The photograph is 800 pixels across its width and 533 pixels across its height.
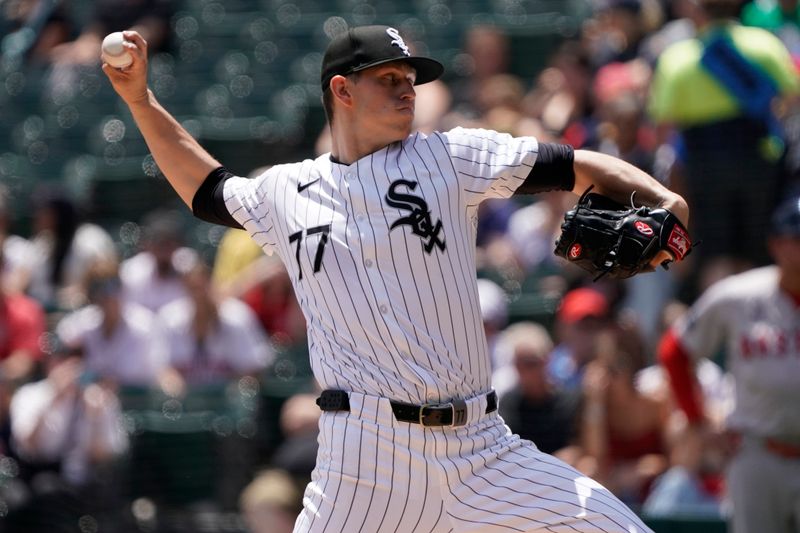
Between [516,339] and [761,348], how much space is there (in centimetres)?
164

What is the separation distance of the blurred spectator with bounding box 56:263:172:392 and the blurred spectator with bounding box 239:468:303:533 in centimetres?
148

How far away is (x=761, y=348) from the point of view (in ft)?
19.7

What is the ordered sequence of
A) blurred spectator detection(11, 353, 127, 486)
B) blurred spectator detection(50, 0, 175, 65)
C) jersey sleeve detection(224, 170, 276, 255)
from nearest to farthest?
jersey sleeve detection(224, 170, 276, 255), blurred spectator detection(11, 353, 127, 486), blurred spectator detection(50, 0, 175, 65)

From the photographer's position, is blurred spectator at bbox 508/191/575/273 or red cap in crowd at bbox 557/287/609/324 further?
blurred spectator at bbox 508/191/575/273

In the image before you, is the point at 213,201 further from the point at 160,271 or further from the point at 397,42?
the point at 160,271

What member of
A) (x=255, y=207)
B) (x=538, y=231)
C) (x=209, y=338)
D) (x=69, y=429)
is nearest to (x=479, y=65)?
(x=538, y=231)

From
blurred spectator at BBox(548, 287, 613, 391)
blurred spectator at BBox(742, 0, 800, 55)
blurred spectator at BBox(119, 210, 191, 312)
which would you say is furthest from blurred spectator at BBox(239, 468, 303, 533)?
blurred spectator at BBox(742, 0, 800, 55)

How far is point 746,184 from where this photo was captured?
7.71 m

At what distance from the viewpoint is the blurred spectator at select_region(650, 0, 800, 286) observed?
7.68m

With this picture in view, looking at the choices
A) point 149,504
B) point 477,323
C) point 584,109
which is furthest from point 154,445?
point 477,323

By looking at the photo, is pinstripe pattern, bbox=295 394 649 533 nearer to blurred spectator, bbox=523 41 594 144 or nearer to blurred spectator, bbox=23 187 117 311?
blurred spectator, bbox=523 41 594 144

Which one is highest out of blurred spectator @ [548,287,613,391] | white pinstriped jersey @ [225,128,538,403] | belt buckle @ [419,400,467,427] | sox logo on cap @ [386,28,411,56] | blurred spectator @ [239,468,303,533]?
sox logo on cap @ [386,28,411,56]

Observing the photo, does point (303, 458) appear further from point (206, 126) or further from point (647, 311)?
point (206, 126)

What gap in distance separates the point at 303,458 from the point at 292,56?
5.56m
